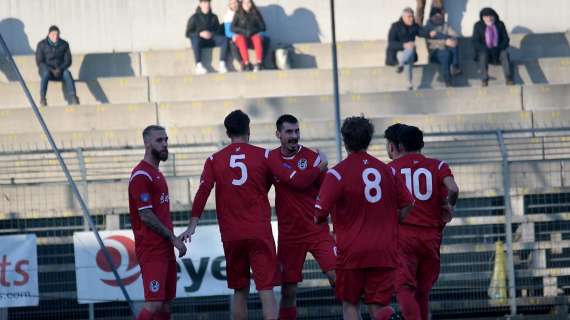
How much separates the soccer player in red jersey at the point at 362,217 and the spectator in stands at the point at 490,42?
1224cm

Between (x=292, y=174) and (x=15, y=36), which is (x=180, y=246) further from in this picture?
(x=15, y=36)

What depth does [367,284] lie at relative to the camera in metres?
9.49

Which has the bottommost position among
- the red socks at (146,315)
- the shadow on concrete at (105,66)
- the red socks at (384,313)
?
the red socks at (146,315)

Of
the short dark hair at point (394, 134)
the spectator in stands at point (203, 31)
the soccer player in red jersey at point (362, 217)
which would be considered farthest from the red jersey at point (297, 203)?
the spectator in stands at point (203, 31)

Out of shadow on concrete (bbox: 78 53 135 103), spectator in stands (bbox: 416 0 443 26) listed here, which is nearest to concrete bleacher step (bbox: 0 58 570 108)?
shadow on concrete (bbox: 78 53 135 103)

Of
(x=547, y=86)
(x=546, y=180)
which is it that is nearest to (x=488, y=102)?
(x=547, y=86)

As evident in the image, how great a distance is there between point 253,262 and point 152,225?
0.95 meters

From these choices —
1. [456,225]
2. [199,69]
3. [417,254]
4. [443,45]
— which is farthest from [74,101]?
[417,254]

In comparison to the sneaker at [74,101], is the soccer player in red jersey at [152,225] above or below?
below

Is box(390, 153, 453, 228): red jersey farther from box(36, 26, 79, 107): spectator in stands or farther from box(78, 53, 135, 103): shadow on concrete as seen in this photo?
box(78, 53, 135, 103): shadow on concrete

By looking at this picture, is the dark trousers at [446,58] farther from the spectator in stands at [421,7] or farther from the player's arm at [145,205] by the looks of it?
the player's arm at [145,205]

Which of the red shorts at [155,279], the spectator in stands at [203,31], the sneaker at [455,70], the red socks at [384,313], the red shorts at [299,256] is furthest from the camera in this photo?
the spectator in stands at [203,31]

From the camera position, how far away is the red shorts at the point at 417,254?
34.8ft

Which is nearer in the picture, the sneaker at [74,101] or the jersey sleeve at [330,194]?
the jersey sleeve at [330,194]
